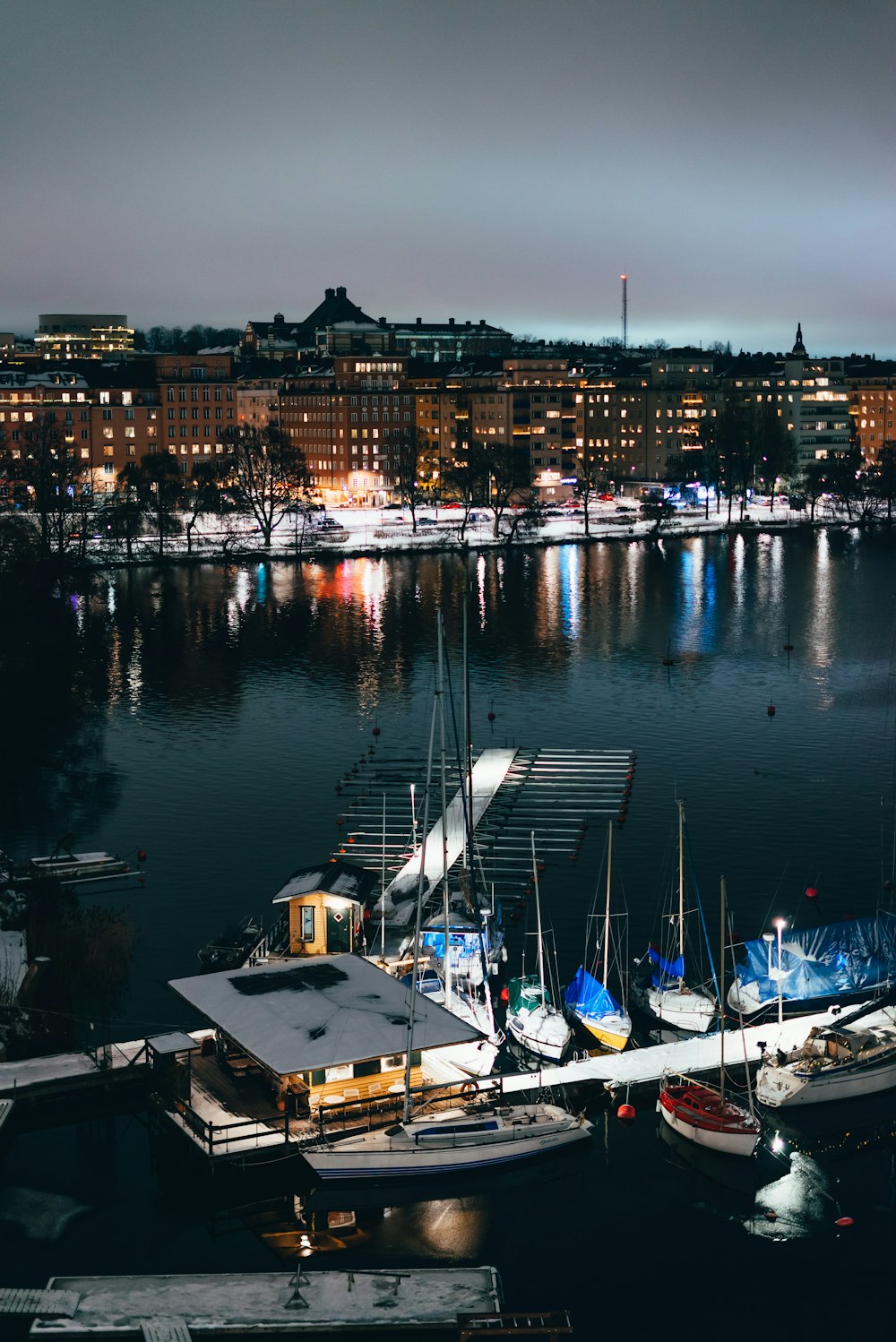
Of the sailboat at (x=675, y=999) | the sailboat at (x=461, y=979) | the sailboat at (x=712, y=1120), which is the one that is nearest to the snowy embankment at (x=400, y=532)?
the sailboat at (x=461, y=979)

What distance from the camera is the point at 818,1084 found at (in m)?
25.4

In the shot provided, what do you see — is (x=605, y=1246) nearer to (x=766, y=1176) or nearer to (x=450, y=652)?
(x=766, y=1176)

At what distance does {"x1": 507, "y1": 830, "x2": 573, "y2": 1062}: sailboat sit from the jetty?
245 inches

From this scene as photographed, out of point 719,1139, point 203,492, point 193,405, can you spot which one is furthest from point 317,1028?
point 193,405

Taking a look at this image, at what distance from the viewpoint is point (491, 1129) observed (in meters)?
23.7

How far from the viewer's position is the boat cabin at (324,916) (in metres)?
30.4

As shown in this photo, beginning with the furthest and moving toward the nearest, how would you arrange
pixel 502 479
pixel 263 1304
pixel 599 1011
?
pixel 502 479, pixel 599 1011, pixel 263 1304

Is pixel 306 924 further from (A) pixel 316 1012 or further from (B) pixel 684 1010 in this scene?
(B) pixel 684 1010

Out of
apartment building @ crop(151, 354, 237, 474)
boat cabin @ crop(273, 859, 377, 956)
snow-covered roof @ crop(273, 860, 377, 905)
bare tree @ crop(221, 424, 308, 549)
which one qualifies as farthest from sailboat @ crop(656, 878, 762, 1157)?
apartment building @ crop(151, 354, 237, 474)

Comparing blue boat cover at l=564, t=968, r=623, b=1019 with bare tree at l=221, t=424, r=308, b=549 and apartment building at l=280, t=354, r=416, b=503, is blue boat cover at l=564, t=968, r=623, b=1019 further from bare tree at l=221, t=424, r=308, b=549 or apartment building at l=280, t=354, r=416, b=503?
apartment building at l=280, t=354, r=416, b=503

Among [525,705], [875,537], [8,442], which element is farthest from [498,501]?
[525,705]

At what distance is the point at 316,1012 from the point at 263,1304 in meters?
6.20

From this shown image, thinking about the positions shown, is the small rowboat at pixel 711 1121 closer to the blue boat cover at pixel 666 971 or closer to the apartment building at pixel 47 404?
the blue boat cover at pixel 666 971

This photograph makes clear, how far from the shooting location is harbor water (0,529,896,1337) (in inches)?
862
